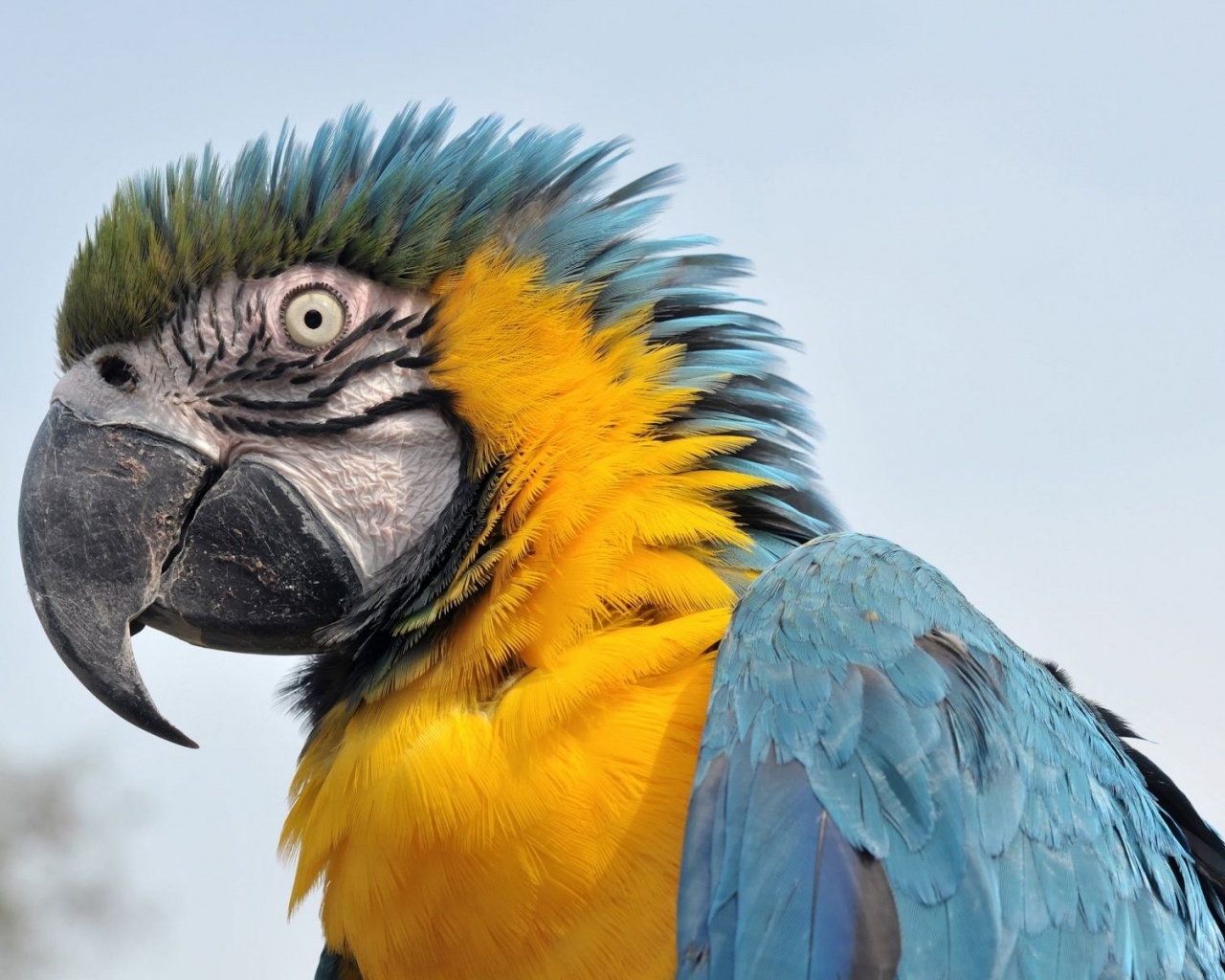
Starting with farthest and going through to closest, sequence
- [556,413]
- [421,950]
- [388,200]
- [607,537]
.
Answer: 1. [388,200]
2. [556,413]
3. [607,537]
4. [421,950]

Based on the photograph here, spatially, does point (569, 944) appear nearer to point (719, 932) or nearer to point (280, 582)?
point (719, 932)

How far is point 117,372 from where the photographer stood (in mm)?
2404

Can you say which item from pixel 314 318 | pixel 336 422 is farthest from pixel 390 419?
pixel 314 318

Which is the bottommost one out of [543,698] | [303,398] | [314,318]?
[543,698]

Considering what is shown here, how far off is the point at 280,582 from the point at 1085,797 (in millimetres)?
1467

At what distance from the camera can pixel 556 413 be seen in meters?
2.20

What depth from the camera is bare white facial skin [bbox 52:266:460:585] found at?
2277 millimetres

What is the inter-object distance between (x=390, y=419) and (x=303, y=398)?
183 mm

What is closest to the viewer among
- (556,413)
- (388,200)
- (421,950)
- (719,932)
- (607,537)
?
(719,932)

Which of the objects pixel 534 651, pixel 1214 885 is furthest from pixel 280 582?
pixel 1214 885

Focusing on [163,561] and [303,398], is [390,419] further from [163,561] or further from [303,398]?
[163,561]

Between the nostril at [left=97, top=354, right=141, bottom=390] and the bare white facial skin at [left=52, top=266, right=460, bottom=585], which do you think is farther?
the nostril at [left=97, top=354, right=141, bottom=390]

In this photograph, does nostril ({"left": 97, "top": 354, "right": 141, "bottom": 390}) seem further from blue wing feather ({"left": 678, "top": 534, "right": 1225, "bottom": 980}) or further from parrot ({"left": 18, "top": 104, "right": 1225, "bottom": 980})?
blue wing feather ({"left": 678, "top": 534, "right": 1225, "bottom": 980})

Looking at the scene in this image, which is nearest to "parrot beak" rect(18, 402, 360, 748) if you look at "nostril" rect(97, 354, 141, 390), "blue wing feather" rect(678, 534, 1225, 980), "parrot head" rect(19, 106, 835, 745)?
"parrot head" rect(19, 106, 835, 745)
